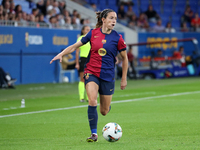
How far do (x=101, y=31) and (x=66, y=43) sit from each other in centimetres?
1756

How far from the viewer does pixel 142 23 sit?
30.9 metres

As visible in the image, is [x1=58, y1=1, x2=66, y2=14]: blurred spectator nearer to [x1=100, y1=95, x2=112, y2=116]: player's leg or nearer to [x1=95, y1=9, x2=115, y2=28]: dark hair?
[x1=95, y1=9, x2=115, y2=28]: dark hair

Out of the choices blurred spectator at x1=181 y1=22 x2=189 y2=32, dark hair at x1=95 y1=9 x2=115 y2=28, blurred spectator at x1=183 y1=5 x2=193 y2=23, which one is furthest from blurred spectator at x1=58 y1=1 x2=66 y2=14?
dark hair at x1=95 y1=9 x2=115 y2=28

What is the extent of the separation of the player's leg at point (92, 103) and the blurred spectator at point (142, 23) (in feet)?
78.6

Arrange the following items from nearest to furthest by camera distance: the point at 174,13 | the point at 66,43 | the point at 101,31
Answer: the point at 101,31, the point at 66,43, the point at 174,13

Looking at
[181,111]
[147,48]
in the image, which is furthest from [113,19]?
[147,48]

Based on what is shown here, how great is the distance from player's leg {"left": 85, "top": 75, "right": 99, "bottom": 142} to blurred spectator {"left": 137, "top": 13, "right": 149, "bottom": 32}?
2397cm

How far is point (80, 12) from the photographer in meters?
27.4

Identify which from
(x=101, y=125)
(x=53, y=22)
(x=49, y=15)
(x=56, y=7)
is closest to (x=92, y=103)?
(x=101, y=125)

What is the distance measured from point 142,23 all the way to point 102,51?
24.9 metres

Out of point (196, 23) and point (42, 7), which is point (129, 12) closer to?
point (196, 23)

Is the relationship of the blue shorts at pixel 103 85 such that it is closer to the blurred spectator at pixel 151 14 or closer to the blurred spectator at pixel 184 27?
the blurred spectator at pixel 184 27

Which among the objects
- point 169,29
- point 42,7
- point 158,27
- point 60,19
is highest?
point 42,7

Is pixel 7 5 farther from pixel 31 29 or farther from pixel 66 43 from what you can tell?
Result: pixel 66 43
